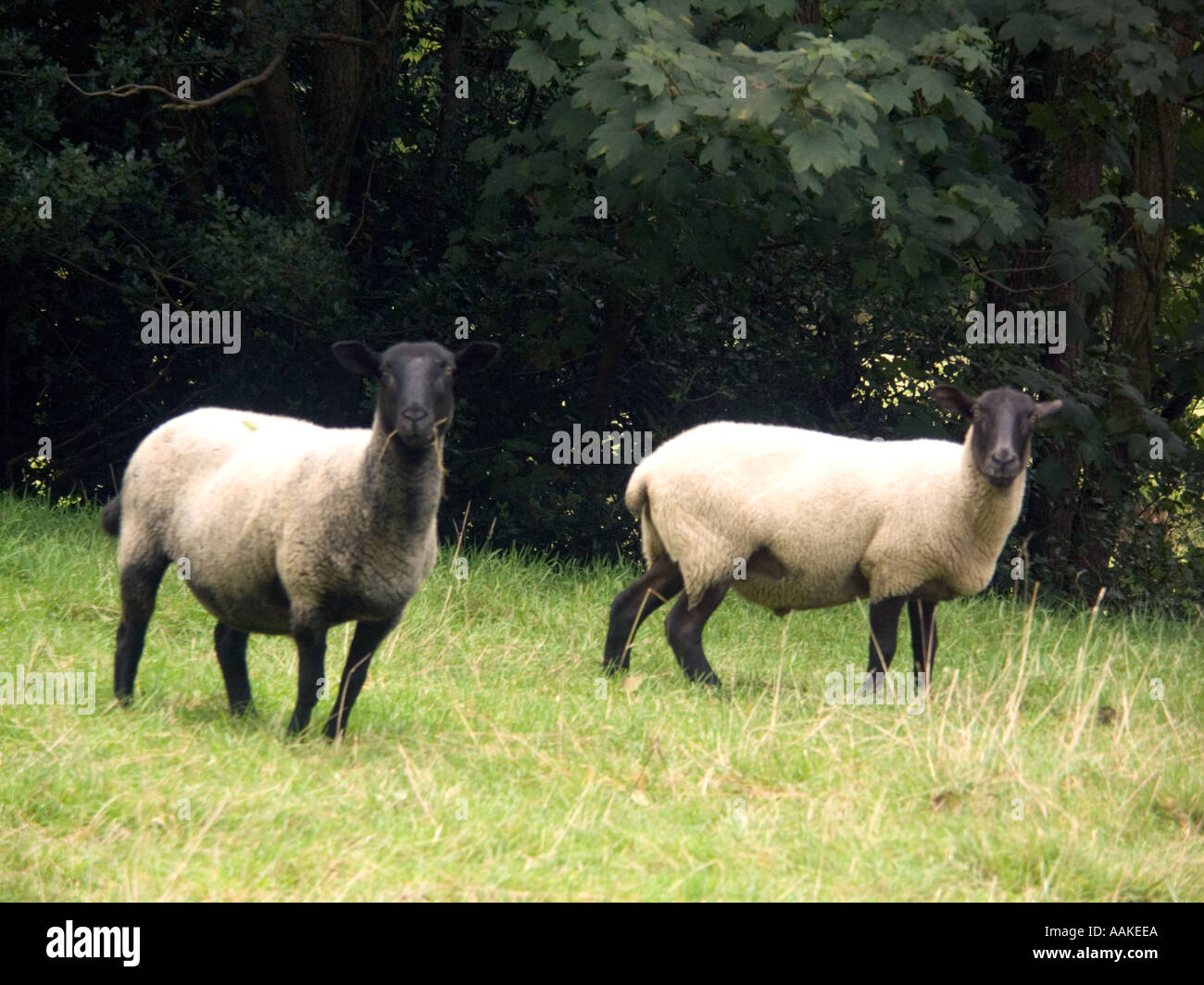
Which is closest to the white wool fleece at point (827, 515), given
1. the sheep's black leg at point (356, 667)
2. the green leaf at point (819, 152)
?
the green leaf at point (819, 152)

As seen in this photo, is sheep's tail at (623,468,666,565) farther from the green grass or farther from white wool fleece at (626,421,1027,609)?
the green grass

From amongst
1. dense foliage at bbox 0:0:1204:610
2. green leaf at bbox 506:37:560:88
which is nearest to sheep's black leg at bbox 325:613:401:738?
dense foliage at bbox 0:0:1204:610

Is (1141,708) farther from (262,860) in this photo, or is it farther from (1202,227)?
(1202,227)

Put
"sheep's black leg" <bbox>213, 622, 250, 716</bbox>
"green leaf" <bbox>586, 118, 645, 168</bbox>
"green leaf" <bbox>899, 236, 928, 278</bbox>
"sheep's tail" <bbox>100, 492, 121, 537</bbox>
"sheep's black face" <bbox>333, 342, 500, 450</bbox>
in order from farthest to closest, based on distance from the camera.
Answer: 1. "green leaf" <bbox>899, 236, 928, 278</bbox>
2. "green leaf" <bbox>586, 118, 645, 168</bbox>
3. "sheep's tail" <bbox>100, 492, 121, 537</bbox>
4. "sheep's black leg" <bbox>213, 622, 250, 716</bbox>
5. "sheep's black face" <bbox>333, 342, 500, 450</bbox>

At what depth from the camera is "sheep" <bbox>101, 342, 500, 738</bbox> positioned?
17.4 feet

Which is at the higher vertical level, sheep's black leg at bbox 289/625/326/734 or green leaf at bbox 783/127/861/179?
green leaf at bbox 783/127/861/179

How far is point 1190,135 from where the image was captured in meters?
12.0

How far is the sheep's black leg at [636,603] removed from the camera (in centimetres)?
738

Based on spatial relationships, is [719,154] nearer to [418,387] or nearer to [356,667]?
[418,387]

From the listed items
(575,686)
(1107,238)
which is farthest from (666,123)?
(1107,238)

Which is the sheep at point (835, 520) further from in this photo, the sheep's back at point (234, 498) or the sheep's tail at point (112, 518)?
the sheep's tail at point (112, 518)

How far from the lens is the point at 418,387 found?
512 cm

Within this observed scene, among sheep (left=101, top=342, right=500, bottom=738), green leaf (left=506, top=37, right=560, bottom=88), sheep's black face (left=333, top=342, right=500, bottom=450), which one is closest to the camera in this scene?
sheep's black face (left=333, top=342, right=500, bottom=450)

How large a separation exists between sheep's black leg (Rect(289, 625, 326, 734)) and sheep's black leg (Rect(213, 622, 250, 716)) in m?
0.52
